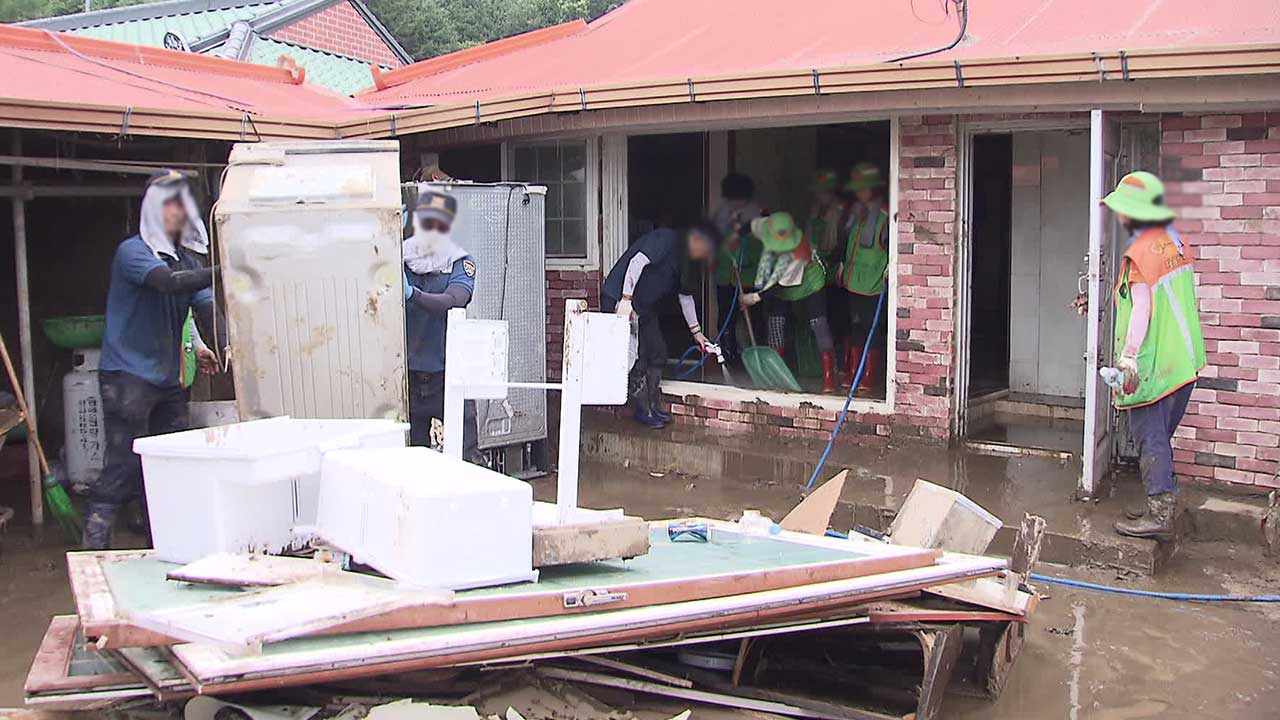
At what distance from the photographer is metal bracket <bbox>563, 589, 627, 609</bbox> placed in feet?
13.0

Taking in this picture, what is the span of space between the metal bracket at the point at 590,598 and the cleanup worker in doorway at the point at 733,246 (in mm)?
6189

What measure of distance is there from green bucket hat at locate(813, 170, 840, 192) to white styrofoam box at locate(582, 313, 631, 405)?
6.38m

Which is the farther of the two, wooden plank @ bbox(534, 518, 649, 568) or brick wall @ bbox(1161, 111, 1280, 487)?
brick wall @ bbox(1161, 111, 1280, 487)

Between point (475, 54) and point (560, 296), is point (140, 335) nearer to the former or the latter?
point (560, 296)

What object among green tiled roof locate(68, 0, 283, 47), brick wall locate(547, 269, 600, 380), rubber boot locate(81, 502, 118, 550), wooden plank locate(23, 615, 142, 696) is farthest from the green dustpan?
green tiled roof locate(68, 0, 283, 47)

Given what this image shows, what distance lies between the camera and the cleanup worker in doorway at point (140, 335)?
615 centimetres

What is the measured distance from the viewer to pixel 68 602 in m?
5.98

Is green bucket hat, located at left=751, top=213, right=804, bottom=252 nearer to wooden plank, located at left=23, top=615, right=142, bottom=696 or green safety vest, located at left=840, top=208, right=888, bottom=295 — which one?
green safety vest, located at left=840, top=208, right=888, bottom=295

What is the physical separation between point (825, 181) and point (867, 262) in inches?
81.0

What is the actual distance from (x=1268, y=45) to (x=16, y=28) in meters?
8.01

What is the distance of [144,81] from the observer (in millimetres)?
8664

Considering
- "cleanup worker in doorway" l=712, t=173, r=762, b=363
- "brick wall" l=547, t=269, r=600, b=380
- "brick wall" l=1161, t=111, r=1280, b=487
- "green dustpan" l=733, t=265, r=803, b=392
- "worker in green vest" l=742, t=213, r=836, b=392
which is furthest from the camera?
"cleanup worker in doorway" l=712, t=173, r=762, b=363

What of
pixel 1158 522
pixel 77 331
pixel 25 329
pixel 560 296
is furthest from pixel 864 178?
pixel 25 329

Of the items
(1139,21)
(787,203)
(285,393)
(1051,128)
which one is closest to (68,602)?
(285,393)
